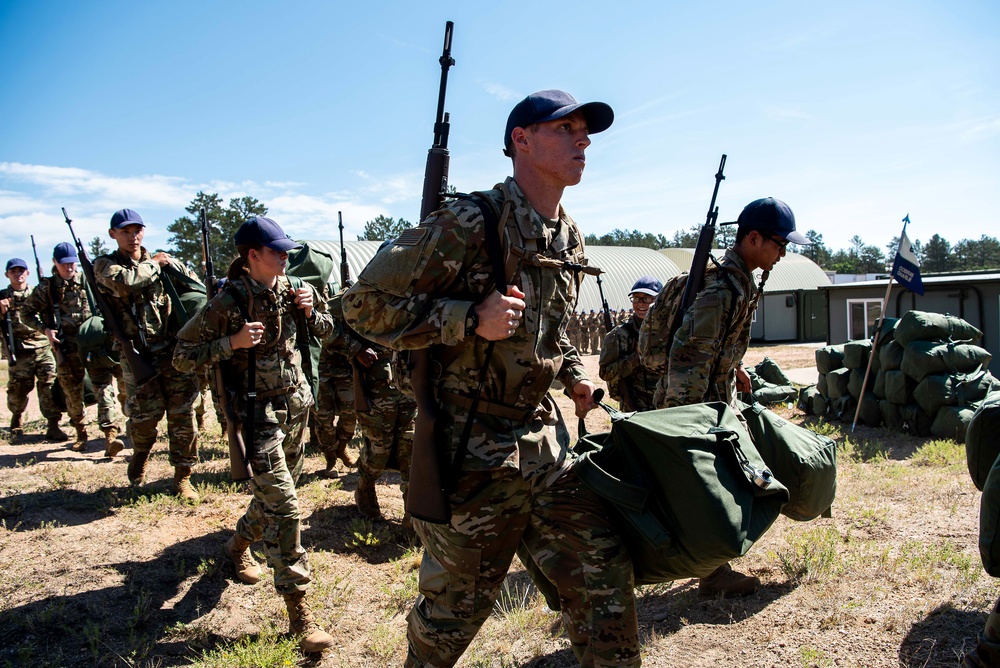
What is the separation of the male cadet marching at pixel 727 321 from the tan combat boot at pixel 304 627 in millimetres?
2264

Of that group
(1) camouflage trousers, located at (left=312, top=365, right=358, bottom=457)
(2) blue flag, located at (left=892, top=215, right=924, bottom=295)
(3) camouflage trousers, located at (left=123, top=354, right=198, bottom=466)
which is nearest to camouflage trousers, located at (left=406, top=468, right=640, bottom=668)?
(1) camouflage trousers, located at (left=312, top=365, right=358, bottom=457)

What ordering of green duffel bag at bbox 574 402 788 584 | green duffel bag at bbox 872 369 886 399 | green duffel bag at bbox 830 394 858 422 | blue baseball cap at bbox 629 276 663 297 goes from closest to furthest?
green duffel bag at bbox 574 402 788 584, blue baseball cap at bbox 629 276 663 297, green duffel bag at bbox 872 369 886 399, green duffel bag at bbox 830 394 858 422

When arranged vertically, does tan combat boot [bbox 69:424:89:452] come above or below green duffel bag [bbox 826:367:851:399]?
below

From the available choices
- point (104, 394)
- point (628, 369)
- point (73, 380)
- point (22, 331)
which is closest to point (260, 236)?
point (628, 369)

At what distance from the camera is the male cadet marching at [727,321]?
392 centimetres

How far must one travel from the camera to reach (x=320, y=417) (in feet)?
22.3

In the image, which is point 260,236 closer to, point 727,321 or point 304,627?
point 304,627

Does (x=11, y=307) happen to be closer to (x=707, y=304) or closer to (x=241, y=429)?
(x=241, y=429)

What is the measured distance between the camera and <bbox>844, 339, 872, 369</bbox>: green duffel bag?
9.70m

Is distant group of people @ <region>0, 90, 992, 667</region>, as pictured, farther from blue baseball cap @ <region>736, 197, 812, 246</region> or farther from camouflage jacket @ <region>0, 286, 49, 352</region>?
camouflage jacket @ <region>0, 286, 49, 352</region>

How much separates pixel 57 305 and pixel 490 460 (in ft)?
27.2

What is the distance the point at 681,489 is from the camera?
242cm

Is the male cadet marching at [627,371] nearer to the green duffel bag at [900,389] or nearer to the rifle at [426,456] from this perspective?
the rifle at [426,456]

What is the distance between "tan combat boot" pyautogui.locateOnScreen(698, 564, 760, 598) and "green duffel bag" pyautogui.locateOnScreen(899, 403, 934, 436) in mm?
5691
